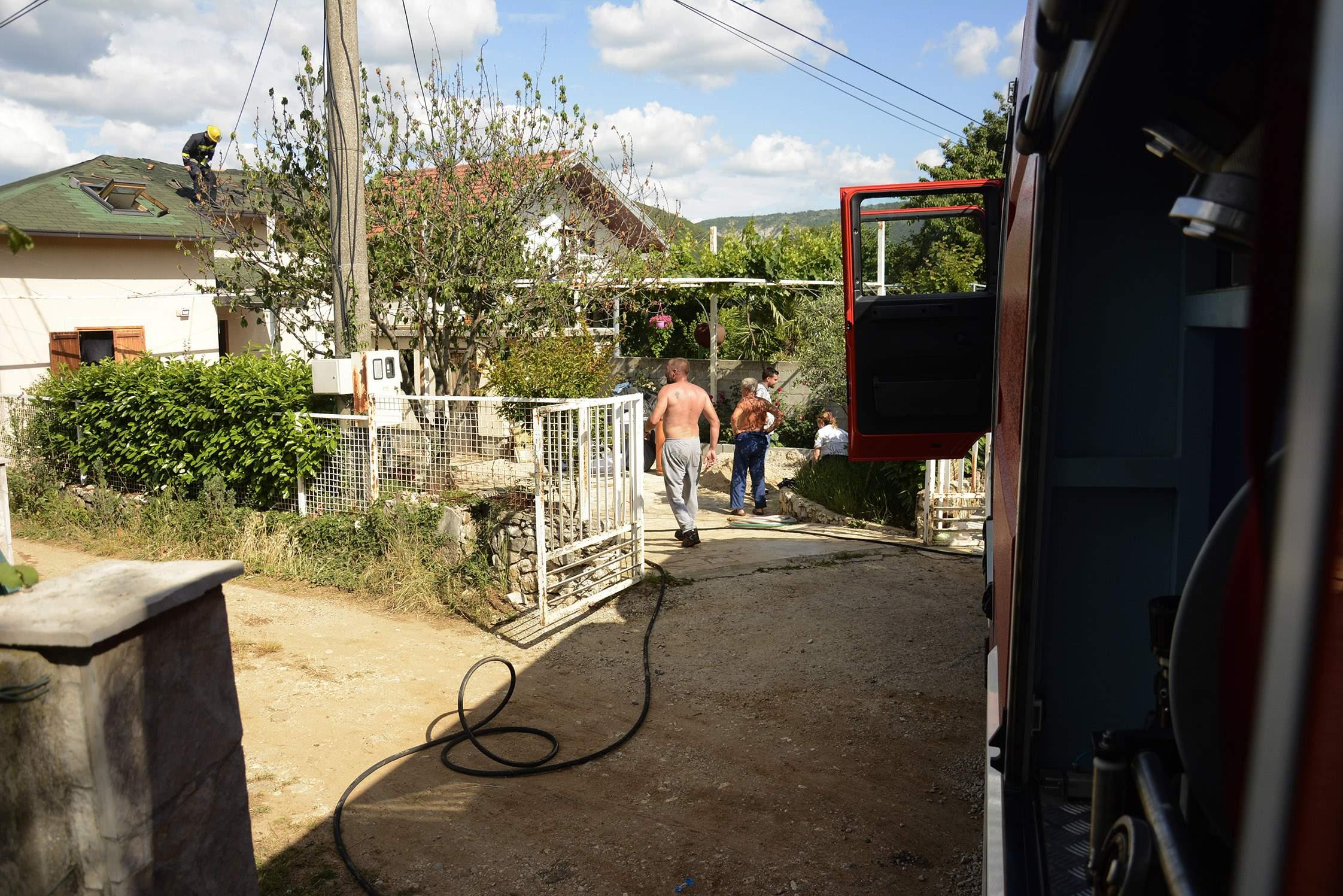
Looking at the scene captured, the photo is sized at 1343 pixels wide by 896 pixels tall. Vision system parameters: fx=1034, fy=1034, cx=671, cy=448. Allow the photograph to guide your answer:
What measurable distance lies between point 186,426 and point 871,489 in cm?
691

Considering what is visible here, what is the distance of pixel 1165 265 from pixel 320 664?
546 cm

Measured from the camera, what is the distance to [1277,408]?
3.35 feet

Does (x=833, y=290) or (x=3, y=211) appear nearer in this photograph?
(x=3, y=211)

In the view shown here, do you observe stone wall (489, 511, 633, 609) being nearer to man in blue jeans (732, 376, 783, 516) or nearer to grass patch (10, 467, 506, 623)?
grass patch (10, 467, 506, 623)

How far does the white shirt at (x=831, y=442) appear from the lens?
502 inches

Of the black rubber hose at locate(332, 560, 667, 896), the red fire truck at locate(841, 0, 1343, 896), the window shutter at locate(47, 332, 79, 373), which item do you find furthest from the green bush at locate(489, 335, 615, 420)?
the window shutter at locate(47, 332, 79, 373)

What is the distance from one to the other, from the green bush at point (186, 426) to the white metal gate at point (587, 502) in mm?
2443

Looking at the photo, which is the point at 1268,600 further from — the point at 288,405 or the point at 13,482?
the point at 13,482

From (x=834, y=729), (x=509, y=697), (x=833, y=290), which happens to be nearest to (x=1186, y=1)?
(x=834, y=729)

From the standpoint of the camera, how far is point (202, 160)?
12891 mm

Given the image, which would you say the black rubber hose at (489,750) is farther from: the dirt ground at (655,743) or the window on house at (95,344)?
the window on house at (95,344)

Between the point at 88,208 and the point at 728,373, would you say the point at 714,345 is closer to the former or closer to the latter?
the point at 728,373

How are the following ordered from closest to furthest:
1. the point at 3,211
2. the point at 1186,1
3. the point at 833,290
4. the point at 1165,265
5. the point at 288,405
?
the point at 1186,1
the point at 1165,265
the point at 288,405
the point at 3,211
the point at 833,290

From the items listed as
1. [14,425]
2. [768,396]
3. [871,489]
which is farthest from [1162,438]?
[14,425]
